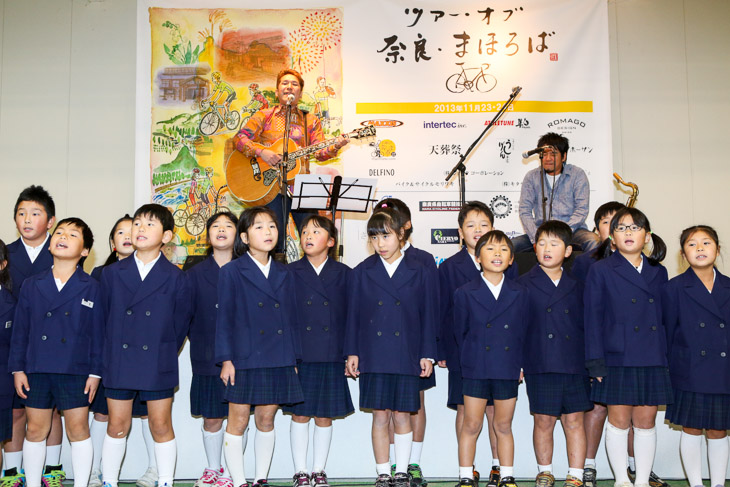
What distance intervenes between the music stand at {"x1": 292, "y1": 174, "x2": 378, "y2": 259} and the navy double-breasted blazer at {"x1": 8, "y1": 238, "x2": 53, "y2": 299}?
1613 millimetres

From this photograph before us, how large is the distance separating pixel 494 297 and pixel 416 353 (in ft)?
1.66

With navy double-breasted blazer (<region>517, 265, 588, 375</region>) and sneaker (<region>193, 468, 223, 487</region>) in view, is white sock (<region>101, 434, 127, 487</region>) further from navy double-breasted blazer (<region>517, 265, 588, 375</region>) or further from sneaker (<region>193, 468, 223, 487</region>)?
navy double-breasted blazer (<region>517, 265, 588, 375</region>)

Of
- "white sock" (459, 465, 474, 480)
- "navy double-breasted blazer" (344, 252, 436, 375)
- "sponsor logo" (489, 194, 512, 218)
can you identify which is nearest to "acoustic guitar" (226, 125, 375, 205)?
"sponsor logo" (489, 194, 512, 218)

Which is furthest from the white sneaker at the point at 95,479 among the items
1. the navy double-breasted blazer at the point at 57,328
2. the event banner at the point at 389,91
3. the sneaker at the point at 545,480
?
the event banner at the point at 389,91

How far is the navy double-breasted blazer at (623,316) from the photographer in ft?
11.4

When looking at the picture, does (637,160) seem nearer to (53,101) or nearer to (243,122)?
(243,122)

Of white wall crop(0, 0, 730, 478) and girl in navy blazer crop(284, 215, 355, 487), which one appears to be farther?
white wall crop(0, 0, 730, 478)

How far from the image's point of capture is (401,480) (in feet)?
11.6

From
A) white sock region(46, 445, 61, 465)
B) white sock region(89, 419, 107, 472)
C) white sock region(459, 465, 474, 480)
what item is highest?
white sock region(89, 419, 107, 472)

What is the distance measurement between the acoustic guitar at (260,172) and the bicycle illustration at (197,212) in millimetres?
451

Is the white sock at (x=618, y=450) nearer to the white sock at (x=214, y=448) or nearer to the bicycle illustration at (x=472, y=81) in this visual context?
the white sock at (x=214, y=448)

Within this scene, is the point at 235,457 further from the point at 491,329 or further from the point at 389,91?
the point at 389,91

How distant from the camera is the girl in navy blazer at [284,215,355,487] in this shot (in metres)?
3.72

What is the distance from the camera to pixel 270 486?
147 inches
